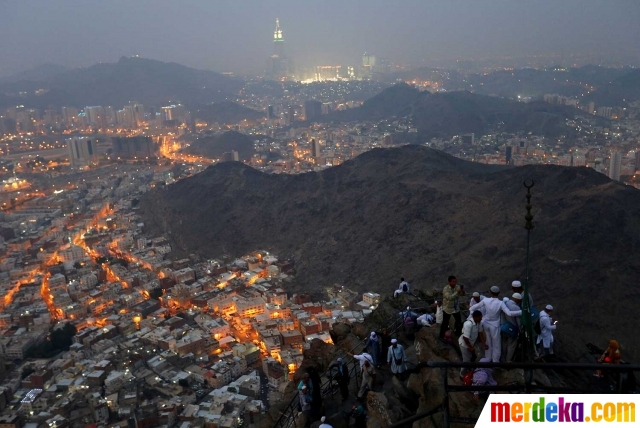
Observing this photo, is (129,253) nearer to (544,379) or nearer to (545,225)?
(545,225)

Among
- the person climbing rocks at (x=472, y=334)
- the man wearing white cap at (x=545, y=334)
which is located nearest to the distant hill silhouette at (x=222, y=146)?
the man wearing white cap at (x=545, y=334)

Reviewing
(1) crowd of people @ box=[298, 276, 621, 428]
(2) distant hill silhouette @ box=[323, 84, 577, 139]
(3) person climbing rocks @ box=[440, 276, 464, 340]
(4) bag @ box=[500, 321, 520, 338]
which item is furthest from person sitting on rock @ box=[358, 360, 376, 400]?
(2) distant hill silhouette @ box=[323, 84, 577, 139]

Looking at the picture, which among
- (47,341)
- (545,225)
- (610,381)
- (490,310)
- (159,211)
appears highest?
(490,310)

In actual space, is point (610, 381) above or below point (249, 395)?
above

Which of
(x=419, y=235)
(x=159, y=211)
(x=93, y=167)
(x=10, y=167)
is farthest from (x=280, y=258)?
(x=10, y=167)

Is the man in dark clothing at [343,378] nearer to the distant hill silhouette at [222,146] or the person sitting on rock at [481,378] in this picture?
the person sitting on rock at [481,378]

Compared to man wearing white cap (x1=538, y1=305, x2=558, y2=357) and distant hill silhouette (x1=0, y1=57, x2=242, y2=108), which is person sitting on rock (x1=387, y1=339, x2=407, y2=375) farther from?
distant hill silhouette (x1=0, y1=57, x2=242, y2=108)

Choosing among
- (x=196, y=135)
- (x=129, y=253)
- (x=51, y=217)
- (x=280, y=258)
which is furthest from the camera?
(x=196, y=135)
